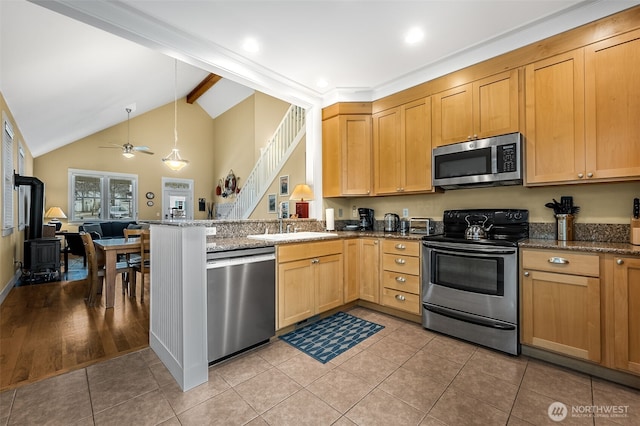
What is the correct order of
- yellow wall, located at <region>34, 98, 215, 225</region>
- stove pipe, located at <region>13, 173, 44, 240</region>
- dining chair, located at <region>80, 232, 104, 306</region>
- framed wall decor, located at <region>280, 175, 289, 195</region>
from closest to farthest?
1. dining chair, located at <region>80, 232, 104, 306</region>
2. stove pipe, located at <region>13, 173, 44, 240</region>
3. framed wall decor, located at <region>280, 175, 289, 195</region>
4. yellow wall, located at <region>34, 98, 215, 225</region>

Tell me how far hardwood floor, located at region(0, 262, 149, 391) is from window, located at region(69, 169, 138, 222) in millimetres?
4297

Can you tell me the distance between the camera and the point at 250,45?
2.63 meters

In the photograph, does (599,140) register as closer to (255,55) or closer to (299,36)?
(299,36)

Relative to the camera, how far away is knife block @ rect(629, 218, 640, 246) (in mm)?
1968

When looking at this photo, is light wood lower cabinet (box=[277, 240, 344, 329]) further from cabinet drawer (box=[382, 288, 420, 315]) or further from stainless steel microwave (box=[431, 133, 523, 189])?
stainless steel microwave (box=[431, 133, 523, 189])

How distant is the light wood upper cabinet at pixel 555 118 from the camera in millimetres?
2211

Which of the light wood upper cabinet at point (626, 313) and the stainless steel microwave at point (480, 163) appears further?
the stainless steel microwave at point (480, 163)

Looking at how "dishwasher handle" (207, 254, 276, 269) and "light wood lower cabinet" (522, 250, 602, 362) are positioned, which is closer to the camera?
"light wood lower cabinet" (522, 250, 602, 362)

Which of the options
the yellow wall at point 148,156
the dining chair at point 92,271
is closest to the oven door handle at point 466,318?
the dining chair at point 92,271

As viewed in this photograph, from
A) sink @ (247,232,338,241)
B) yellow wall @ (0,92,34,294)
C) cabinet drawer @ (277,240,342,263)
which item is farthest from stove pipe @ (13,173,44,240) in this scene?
cabinet drawer @ (277,240,342,263)

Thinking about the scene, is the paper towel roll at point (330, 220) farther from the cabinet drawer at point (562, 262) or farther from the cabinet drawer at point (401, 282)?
the cabinet drawer at point (562, 262)

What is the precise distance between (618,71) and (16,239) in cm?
806

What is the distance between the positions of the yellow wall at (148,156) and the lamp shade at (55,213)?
1.69 ft

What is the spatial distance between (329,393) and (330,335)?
2.78 feet
